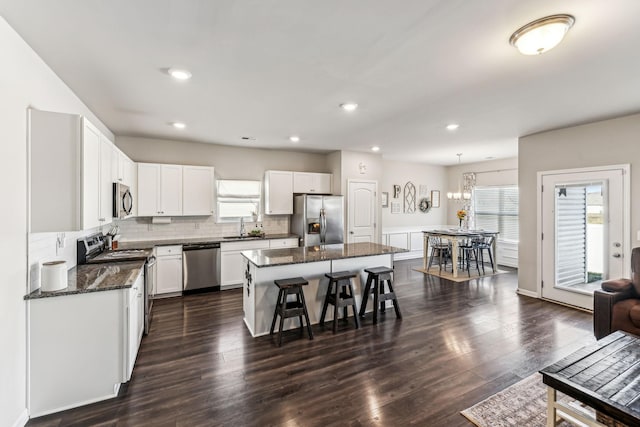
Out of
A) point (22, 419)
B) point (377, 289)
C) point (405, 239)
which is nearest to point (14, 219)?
point (22, 419)

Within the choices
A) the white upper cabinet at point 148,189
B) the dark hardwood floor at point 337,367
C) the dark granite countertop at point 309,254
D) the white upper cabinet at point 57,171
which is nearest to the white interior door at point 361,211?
the dark granite countertop at point 309,254

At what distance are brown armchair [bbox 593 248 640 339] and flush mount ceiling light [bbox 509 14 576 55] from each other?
8.88ft

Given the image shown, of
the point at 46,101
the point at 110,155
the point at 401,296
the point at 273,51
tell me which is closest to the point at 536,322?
the point at 401,296

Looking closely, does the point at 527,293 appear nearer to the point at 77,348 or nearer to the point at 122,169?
the point at 77,348

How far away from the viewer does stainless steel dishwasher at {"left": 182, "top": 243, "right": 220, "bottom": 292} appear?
475 cm

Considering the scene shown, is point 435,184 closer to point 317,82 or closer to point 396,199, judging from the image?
point 396,199

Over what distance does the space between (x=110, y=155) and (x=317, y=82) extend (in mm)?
2241

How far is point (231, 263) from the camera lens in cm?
507

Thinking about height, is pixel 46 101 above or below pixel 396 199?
above

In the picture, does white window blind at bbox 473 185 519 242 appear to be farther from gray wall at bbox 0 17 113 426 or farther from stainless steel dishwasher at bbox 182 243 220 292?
gray wall at bbox 0 17 113 426

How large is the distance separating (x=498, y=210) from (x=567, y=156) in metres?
3.24

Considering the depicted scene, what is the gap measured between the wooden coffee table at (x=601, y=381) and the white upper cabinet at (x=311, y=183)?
15.5ft

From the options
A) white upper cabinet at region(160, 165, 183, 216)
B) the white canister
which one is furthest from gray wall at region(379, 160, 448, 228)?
the white canister

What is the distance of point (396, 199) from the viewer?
792 centimetres
